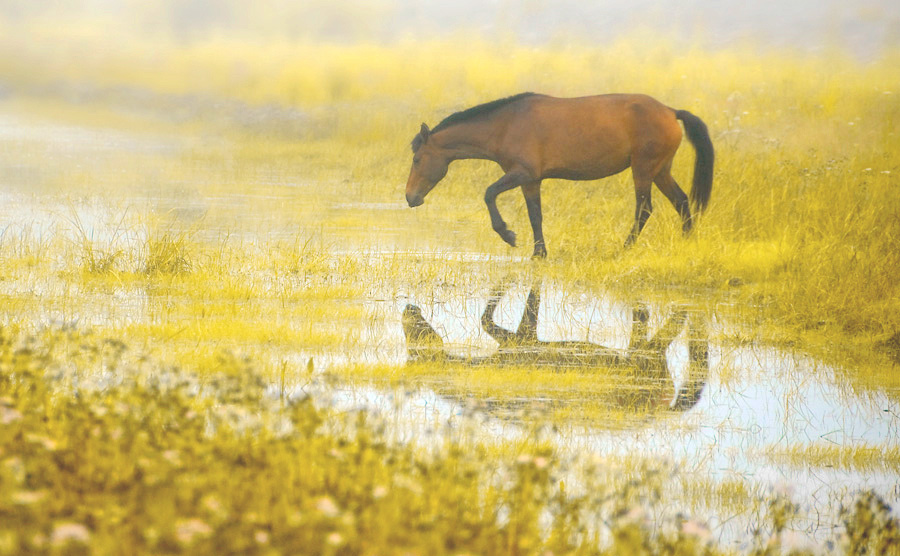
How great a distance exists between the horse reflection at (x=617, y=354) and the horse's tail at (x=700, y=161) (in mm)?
2806

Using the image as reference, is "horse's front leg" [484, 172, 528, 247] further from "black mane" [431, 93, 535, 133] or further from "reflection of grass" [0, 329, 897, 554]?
"reflection of grass" [0, 329, 897, 554]

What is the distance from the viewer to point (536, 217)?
8.97 meters

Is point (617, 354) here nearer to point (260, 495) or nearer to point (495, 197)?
point (495, 197)

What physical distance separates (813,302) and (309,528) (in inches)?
207

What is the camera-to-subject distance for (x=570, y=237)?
9.37 meters

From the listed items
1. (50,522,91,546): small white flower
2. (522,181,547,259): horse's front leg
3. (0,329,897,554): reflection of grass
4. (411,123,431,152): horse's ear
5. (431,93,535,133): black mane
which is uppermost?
(431,93,535,133): black mane

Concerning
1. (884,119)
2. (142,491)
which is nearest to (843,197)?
(884,119)

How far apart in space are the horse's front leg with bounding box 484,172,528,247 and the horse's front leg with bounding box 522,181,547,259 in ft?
0.47

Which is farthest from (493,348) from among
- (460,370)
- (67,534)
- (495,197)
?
(67,534)

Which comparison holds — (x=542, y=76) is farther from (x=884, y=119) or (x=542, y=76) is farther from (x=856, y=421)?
(x=856, y=421)

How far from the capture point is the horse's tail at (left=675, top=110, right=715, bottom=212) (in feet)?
30.7

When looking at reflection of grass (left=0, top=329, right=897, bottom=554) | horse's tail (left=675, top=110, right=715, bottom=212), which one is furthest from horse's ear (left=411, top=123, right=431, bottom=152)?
reflection of grass (left=0, top=329, right=897, bottom=554)

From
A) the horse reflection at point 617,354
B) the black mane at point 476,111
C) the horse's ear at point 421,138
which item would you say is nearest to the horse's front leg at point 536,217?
the black mane at point 476,111

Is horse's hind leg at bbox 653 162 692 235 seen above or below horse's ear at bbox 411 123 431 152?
below
